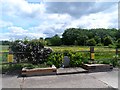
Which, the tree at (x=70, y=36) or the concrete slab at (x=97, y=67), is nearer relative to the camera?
the concrete slab at (x=97, y=67)

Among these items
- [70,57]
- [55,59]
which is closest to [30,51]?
[55,59]

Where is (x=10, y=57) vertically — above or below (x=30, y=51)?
below

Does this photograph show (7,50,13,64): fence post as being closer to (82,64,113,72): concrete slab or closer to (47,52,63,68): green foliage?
(47,52,63,68): green foliage

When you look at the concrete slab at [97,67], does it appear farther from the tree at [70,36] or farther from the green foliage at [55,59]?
the tree at [70,36]

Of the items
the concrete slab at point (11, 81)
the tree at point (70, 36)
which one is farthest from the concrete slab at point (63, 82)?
the tree at point (70, 36)

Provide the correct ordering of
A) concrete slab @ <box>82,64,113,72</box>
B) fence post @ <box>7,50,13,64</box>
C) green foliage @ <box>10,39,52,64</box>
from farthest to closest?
green foliage @ <box>10,39,52,64</box>, fence post @ <box>7,50,13,64</box>, concrete slab @ <box>82,64,113,72</box>

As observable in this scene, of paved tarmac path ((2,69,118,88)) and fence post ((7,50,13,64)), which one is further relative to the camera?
fence post ((7,50,13,64))

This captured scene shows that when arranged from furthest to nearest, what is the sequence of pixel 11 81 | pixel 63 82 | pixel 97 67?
pixel 97 67
pixel 11 81
pixel 63 82

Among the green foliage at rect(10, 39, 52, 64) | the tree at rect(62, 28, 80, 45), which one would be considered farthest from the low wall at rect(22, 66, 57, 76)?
the tree at rect(62, 28, 80, 45)

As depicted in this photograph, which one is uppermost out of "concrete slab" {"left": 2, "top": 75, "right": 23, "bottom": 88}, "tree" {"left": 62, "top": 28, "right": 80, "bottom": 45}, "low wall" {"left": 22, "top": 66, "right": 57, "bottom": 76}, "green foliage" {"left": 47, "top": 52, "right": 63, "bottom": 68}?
"tree" {"left": 62, "top": 28, "right": 80, "bottom": 45}

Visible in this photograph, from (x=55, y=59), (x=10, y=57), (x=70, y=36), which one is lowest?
(x=55, y=59)

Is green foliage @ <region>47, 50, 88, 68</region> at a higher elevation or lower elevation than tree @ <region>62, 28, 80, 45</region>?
lower

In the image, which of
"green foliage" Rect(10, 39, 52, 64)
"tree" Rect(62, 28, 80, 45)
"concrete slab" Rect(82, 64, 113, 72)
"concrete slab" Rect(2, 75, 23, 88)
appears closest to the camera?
"concrete slab" Rect(2, 75, 23, 88)

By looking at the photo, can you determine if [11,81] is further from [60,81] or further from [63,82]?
[63,82]
